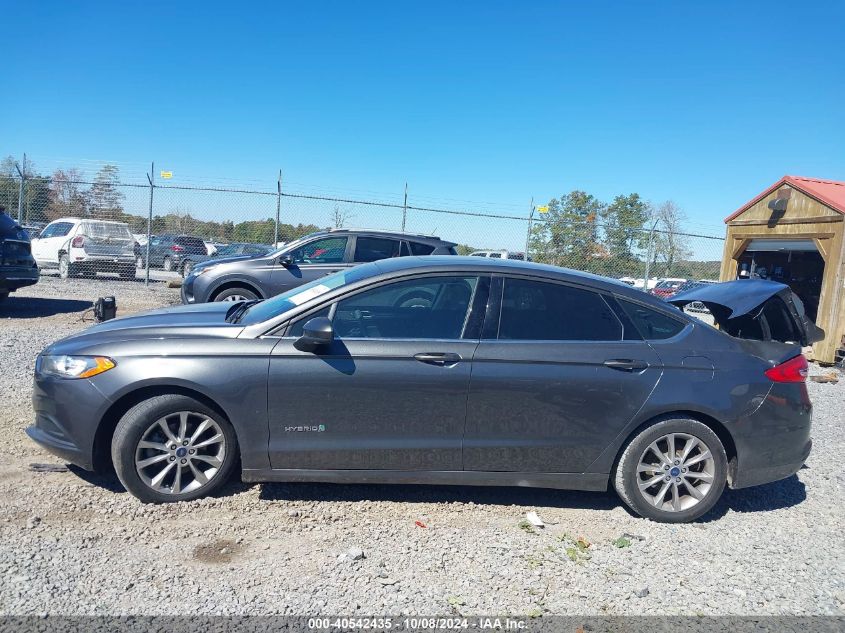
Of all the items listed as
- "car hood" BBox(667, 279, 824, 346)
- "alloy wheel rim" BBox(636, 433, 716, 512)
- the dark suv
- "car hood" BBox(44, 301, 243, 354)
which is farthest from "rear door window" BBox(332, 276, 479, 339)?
the dark suv

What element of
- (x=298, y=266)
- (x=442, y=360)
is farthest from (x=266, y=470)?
(x=298, y=266)

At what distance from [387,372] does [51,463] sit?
250cm

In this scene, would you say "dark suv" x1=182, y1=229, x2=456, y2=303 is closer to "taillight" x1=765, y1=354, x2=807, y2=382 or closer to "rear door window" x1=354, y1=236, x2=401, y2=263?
"rear door window" x1=354, y1=236, x2=401, y2=263

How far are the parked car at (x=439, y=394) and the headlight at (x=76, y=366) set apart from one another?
0.04 feet

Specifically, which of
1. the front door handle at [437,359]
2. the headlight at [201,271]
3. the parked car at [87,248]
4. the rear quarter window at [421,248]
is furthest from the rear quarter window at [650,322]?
the parked car at [87,248]

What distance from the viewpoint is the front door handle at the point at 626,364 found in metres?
3.99

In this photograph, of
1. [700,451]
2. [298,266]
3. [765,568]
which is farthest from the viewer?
[298,266]

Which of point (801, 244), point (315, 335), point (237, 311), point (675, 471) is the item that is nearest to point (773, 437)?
point (675, 471)

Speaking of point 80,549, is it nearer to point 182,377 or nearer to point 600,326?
point 182,377

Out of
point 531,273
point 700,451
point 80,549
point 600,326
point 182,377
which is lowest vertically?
point 80,549

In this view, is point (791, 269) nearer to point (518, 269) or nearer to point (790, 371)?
point (790, 371)

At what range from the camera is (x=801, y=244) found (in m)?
11.6

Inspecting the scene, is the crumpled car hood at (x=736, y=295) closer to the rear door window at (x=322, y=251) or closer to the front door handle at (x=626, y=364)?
the front door handle at (x=626, y=364)

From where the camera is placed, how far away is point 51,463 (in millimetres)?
4336
